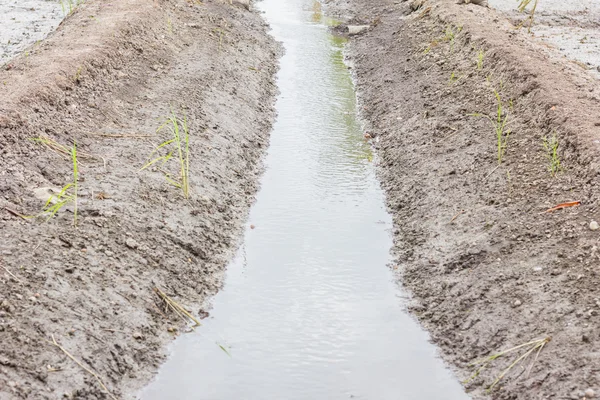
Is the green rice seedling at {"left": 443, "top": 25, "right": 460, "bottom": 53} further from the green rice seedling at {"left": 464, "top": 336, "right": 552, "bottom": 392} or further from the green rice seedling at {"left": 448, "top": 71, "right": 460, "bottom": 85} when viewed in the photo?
the green rice seedling at {"left": 464, "top": 336, "right": 552, "bottom": 392}

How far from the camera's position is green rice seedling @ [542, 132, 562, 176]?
5.43 meters

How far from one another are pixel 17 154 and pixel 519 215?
13.1 ft

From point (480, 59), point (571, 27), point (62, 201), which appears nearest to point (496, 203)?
point (480, 59)

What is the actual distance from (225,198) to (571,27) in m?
8.16

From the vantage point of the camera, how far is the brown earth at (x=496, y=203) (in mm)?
4047

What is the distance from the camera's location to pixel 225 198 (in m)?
6.27

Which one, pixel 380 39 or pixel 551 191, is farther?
pixel 380 39

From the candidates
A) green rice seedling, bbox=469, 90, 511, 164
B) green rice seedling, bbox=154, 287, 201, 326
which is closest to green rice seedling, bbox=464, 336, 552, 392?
green rice seedling, bbox=154, 287, 201, 326

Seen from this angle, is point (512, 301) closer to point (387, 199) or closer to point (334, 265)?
point (334, 265)

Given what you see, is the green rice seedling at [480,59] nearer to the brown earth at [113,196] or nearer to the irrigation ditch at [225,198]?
the irrigation ditch at [225,198]

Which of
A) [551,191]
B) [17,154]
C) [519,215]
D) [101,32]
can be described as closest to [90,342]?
[17,154]

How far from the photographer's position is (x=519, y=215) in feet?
16.9

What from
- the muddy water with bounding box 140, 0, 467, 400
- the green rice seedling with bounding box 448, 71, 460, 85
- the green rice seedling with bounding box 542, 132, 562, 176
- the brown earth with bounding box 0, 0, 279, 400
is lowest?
the muddy water with bounding box 140, 0, 467, 400

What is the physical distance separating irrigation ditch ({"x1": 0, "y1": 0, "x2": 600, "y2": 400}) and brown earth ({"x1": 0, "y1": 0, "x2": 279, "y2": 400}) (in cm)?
2
